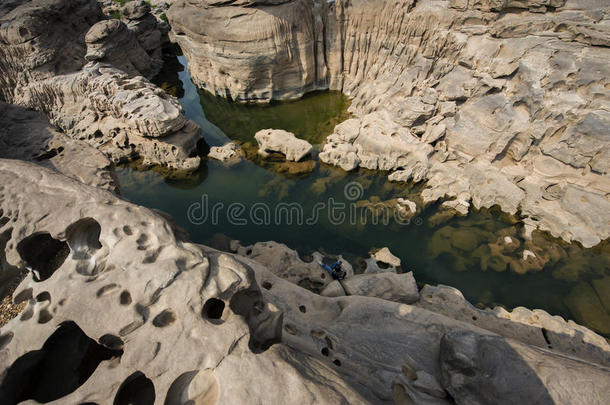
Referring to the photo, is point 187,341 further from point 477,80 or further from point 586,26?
point 586,26

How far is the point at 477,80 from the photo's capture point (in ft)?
32.4

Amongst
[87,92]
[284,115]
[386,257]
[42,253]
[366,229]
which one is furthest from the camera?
[284,115]

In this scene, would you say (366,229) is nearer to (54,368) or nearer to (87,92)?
(54,368)

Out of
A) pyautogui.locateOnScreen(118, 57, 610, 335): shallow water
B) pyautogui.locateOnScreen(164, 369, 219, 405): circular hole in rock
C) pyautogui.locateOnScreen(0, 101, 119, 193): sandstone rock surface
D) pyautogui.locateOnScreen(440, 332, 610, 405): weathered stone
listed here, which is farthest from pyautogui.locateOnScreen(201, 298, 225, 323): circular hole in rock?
pyautogui.locateOnScreen(118, 57, 610, 335): shallow water

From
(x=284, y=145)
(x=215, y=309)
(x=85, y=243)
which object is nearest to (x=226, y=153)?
(x=284, y=145)

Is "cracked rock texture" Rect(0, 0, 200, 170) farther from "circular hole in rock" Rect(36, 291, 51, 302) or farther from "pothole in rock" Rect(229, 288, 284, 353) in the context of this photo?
"pothole in rock" Rect(229, 288, 284, 353)

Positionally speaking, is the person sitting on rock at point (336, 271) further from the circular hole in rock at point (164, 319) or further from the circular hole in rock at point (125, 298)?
the circular hole in rock at point (125, 298)

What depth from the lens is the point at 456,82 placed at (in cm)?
1034

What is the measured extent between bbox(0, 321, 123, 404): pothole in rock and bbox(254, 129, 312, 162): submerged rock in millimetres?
8171

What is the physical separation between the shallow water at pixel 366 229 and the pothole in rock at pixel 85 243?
4.74 m

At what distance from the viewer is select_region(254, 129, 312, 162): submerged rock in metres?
10.4

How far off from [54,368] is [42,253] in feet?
5.10

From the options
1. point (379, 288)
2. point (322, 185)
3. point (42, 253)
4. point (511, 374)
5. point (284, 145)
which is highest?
point (42, 253)

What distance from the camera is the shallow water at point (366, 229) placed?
7.12m
